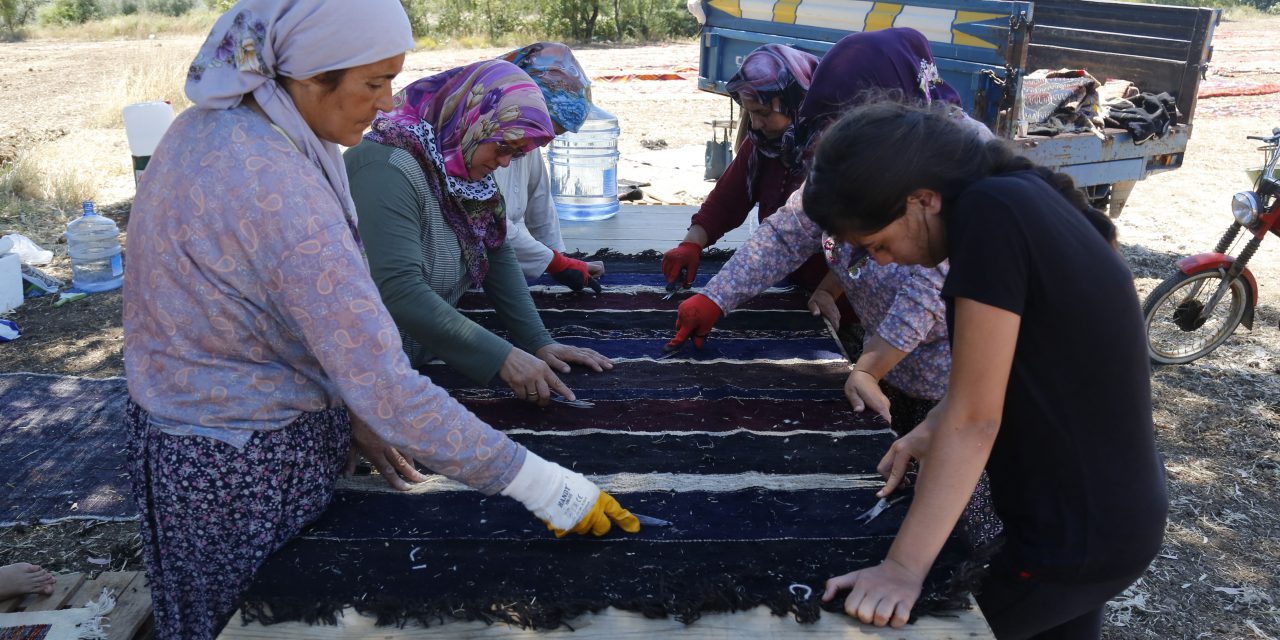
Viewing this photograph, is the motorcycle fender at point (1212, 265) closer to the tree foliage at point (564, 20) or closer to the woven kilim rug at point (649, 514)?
the woven kilim rug at point (649, 514)

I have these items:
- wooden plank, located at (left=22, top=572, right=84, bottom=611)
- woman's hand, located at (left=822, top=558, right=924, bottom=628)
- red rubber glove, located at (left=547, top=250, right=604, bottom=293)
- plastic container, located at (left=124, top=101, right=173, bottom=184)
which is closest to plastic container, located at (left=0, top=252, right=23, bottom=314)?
plastic container, located at (left=124, top=101, right=173, bottom=184)

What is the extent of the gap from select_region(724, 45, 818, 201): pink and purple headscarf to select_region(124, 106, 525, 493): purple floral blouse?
1.82m

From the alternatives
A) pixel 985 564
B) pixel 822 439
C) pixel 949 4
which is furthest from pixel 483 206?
pixel 949 4

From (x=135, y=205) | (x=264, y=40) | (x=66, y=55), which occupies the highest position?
(x=264, y=40)

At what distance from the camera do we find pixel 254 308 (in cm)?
138

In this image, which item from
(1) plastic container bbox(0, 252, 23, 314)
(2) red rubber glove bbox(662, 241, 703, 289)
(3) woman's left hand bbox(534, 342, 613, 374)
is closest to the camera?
(3) woman's left hand bbox(534, 342, 613, 374)

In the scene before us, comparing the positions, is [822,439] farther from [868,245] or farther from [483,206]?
[483,206]

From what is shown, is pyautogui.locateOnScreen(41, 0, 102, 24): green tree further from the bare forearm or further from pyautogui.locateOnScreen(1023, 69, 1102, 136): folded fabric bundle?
the bare forearm

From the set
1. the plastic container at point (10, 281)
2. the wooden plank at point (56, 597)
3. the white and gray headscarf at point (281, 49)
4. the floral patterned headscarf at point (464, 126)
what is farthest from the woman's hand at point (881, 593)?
the plastic container at point (10, 281)

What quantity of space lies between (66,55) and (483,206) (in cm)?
2040

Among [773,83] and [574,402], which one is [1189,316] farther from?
[574,402]

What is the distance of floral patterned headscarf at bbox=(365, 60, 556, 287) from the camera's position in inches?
89.5

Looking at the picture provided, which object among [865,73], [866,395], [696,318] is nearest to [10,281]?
[696,318]

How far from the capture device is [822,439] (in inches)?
79.4
